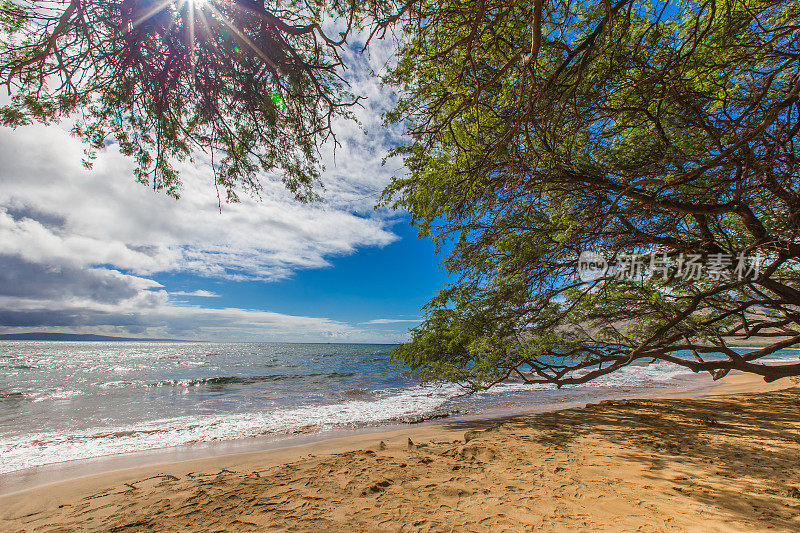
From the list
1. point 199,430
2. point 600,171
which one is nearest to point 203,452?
point 199,430

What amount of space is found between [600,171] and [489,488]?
4549 millimetres

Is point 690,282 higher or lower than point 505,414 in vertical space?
higher

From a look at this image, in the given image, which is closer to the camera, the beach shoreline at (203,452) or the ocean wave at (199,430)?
the beach shoreline at (203,452)

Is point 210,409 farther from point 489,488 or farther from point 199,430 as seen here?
point 489,488

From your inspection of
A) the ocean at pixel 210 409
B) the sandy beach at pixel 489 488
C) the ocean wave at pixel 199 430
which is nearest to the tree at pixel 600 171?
the sandy beach at pixel 489 488

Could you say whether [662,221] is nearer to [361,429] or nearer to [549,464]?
[549,464]

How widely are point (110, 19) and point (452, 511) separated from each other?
235 inches

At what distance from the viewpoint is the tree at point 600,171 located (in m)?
3.40

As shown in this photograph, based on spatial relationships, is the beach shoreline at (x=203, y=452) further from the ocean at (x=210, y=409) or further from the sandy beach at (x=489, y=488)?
the sandy beach at (x=489, y=488)

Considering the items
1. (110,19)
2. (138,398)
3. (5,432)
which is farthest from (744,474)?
(138,398)

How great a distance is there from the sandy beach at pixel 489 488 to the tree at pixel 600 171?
1.44 metres

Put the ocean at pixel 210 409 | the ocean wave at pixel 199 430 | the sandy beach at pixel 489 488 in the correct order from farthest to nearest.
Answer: the ocean at pixel 210 409, the ocean wave at pixel 199 430, the sandy beach at pixel 489 488

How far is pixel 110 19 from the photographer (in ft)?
10.8

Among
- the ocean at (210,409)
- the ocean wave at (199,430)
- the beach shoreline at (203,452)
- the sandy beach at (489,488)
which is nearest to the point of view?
the sandy beach at (489,488)
